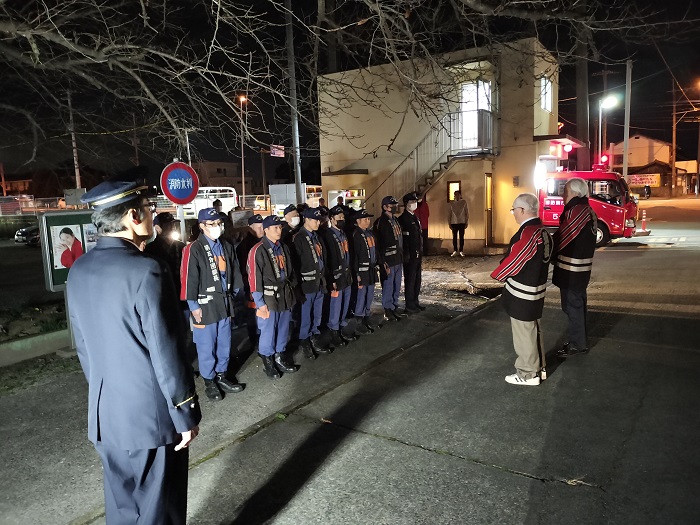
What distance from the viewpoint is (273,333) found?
5.94 metres

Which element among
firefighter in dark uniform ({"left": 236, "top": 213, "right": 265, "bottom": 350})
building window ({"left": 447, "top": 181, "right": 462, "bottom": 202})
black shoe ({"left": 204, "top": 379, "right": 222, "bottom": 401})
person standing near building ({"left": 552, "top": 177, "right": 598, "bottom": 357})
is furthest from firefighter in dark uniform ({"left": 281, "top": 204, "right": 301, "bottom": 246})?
building window ({"left": 447, "top": 181, "right": 462, "bottom": 202})

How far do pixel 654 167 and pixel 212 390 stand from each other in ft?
228

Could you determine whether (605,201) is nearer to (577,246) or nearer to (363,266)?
(577,246)

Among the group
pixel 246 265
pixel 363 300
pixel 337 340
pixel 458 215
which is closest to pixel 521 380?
pixel 337 340

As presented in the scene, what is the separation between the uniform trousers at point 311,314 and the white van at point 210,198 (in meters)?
19.8

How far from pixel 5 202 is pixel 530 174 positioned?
40.0 meters

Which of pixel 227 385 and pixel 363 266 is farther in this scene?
pixel 363 266

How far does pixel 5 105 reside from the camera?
369 inches

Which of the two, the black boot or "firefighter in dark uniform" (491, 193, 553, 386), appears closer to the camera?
"firefighter in dark uniform" (491, 193, 553, 386)

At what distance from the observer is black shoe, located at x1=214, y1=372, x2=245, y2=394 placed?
5.53 m

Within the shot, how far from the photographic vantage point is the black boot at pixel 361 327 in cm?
769

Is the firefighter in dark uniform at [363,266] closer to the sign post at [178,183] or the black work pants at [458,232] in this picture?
the sign post at [178,183]

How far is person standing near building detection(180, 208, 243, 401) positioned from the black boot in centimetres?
252

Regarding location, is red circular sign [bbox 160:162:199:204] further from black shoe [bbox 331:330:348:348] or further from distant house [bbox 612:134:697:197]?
distant house [bbox 612:134:697:197]
